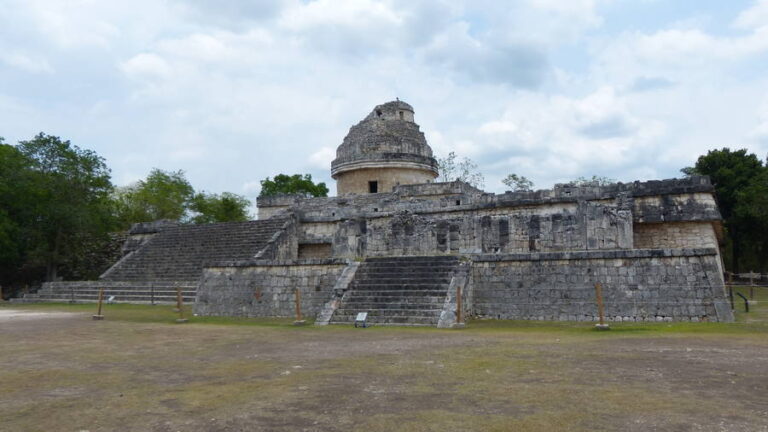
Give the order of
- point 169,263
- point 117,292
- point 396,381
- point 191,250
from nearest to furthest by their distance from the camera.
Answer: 1. point 396,381
2. point 117,292
3. point 169,263
4. point 191,250

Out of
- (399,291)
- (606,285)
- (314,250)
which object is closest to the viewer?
(606,285)

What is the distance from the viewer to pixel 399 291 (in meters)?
12.9

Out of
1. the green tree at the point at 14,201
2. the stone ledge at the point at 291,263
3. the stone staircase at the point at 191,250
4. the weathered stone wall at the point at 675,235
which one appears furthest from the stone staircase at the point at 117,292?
the weathered stone wall at the point at 675,235

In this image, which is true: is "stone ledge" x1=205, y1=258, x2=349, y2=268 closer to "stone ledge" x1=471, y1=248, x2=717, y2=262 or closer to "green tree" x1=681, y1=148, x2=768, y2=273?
"stone ledge" x1=471, y1=248, x2=717, y2=262

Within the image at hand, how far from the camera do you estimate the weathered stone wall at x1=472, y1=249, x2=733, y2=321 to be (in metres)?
11.1

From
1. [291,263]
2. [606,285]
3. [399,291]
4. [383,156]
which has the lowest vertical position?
[399,291]

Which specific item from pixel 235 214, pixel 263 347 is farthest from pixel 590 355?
pixel 235 214

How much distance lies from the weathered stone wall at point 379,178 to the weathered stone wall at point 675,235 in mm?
11829

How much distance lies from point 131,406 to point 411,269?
9037 mm

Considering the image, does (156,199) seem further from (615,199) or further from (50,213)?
(615,199)

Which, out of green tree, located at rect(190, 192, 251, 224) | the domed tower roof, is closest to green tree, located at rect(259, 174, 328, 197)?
green tree, located at rect(190, 192, 251, 224)

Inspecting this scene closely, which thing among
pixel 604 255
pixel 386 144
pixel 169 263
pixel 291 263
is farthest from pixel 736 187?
pixel 169 263

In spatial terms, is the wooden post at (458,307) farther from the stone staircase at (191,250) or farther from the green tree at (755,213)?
the green tree at (755,213)

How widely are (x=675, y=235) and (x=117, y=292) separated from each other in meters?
18.9
